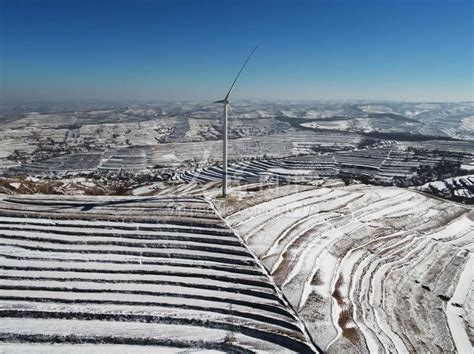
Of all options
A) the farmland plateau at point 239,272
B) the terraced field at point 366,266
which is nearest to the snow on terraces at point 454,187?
the farmland plateau at point 239,272

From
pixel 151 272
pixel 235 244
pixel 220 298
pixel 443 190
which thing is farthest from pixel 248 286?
pixel 443 190

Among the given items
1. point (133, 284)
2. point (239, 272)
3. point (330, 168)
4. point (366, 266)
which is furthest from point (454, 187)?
point (133, 284)

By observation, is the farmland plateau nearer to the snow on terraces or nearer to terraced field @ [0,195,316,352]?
terraced field @ [0,195,316,352]

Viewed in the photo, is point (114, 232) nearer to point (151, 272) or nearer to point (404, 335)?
point (151, 272)

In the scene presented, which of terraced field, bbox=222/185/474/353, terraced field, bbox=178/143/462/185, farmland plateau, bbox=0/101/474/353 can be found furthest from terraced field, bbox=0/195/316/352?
terraced field, bbox=178/143/462/185

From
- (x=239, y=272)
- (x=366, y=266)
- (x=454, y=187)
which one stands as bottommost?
(x=454, y=187)

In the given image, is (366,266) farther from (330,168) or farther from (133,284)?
(330,168)

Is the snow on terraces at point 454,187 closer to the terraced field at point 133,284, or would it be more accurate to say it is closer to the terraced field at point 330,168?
the terraced field at point 330,168
